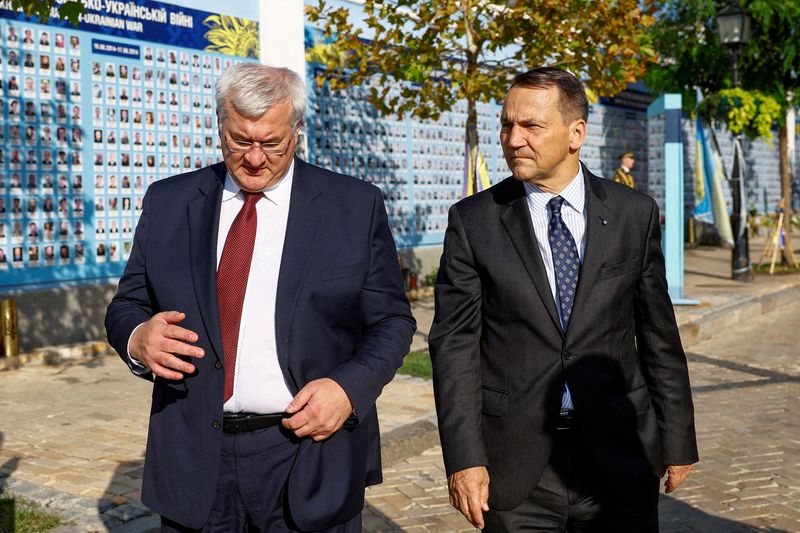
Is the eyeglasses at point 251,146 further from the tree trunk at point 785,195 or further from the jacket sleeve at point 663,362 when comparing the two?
the tree trunk at point 785,195

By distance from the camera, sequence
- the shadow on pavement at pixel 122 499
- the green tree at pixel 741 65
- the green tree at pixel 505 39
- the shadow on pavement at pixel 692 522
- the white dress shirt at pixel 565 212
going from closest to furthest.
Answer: the white dress shirt at pixel 565 212 → the shadow on pavement at pixel 122 499 → the shadow on pavement at pixel 692 522 → the green tree at pixel 505 39 → the green tree at pixel 741 65

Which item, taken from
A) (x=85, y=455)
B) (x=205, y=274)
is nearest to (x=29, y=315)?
(x=85, y=455)

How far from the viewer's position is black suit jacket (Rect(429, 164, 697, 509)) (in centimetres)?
313

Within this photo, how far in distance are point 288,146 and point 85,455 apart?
413 cm

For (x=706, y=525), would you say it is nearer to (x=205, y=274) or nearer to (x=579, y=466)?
(x=579, y=466)

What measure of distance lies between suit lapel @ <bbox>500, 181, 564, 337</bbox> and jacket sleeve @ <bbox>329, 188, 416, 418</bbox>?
374 millimetres

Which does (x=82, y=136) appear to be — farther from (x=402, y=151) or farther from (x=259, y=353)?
(x=259, y=353)

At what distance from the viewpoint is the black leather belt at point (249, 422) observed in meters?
2.87

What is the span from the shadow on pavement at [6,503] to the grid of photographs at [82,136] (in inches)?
171

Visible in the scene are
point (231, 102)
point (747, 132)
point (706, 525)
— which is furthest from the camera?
point (747, 132)

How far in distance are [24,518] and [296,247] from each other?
2889 millimetres

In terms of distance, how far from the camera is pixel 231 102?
113 inches

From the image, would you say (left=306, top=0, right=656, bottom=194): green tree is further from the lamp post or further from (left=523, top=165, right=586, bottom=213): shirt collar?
the lamp post

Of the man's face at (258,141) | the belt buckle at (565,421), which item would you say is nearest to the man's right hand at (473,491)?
the belt buckle at (565,421)
